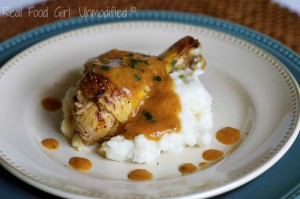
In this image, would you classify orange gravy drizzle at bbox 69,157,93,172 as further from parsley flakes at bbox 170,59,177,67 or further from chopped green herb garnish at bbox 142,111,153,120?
parsley flakes at bbox 170,59,177,67

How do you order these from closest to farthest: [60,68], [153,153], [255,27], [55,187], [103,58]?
[55,187] < [153,153] < [103,58] < [60,68] < [255,27]

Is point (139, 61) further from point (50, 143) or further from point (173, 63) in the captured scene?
point (50, 143)

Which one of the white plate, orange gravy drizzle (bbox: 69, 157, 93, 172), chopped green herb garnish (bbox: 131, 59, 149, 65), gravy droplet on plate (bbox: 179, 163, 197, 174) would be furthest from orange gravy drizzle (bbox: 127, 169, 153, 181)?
chopped green herb garnish (bbox: 131, 59, 149, 65)

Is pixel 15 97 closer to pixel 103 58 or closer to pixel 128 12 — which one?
pixel 103 58

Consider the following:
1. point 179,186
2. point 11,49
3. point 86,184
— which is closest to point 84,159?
point 86,184

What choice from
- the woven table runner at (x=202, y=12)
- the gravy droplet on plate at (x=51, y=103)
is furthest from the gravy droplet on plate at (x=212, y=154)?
the woven table runner at (x=202, y=12)
